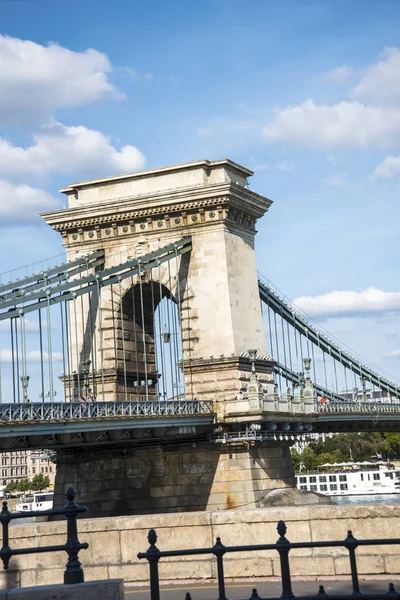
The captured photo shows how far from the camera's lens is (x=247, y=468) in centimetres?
4578

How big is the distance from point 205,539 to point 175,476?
32844 mm

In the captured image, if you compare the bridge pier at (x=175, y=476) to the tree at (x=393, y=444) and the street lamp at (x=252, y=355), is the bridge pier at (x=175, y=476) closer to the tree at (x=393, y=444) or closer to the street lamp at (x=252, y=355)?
the street lamp at (x=252, y=355)

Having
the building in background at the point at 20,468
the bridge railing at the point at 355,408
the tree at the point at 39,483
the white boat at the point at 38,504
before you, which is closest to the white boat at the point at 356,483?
the white boat at the point at 38,504

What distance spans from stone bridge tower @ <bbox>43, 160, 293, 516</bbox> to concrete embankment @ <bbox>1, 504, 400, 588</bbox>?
101 feet

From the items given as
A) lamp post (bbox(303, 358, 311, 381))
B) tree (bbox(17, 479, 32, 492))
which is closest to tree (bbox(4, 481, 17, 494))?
tree (bbox(17, 479, 32, 492))

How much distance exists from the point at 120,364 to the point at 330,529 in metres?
37.5

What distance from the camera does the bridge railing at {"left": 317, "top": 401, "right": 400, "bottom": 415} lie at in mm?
60194

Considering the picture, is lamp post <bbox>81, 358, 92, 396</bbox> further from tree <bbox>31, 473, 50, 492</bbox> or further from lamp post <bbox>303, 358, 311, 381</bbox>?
tree <bbox>31, 473, 50, 492</bbox>

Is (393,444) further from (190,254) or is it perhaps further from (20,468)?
(190,254)

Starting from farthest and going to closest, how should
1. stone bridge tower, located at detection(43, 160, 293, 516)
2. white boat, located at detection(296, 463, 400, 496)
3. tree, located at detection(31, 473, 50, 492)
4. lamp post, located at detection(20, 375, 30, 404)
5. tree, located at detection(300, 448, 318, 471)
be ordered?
tree, located at detection(31, 473, 50, 492)
tree, located at detection(300, 448, 318, 471)
white boat, located at detection(296, 463, 400, 496)
stone bridge tower, located at detection(43, 160, 293, 516)
lamp post, located at detection(20, 375, 30, 404)

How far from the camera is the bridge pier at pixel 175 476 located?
4588 centimetres

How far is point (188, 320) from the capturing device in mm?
50031

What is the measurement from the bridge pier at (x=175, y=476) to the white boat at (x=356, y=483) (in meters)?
56.4

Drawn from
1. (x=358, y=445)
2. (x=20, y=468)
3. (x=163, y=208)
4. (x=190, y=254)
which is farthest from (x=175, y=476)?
(x=20, y=468)
